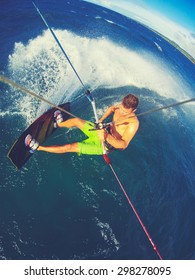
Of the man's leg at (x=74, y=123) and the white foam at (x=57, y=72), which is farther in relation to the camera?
the white foam at (x=57, y=72)

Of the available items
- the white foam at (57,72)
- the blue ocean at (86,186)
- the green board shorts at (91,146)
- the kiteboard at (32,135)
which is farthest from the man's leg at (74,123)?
the white foam at (57,72)

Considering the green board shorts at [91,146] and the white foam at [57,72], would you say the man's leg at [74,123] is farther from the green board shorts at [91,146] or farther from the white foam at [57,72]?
the white foam at [57,72]

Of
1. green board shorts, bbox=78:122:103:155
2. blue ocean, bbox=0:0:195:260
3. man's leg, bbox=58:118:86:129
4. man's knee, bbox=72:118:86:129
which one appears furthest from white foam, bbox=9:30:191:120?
green board shorts, bbox=78:122:103:155

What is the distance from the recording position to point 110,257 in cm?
540

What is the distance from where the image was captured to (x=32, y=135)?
5844mm

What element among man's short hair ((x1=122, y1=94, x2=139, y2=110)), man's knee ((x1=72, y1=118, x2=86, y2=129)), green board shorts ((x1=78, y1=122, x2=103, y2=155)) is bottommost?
green board shorts ((x1=78, y1=122, x2=103, y2=155))

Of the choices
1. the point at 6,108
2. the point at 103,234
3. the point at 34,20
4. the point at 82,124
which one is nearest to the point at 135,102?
the point at 82,124

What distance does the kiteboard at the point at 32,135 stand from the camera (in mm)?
5472

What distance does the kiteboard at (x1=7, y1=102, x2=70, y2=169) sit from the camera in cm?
547

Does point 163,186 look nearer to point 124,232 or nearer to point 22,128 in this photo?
point 124,232

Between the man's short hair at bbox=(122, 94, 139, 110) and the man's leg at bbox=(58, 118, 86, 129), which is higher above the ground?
the man's short hair at bbox=(122, 94, 139, 110)

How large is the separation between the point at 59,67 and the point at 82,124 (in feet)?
22.0

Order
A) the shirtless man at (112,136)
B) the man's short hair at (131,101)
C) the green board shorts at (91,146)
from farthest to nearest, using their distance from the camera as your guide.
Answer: the green board shorts at (91,146)
the shirtless man at (112,136)
the man's short hair at (131,101)

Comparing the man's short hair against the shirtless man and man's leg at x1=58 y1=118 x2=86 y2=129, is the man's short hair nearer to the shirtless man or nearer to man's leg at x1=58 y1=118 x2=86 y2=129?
the shirtless man
